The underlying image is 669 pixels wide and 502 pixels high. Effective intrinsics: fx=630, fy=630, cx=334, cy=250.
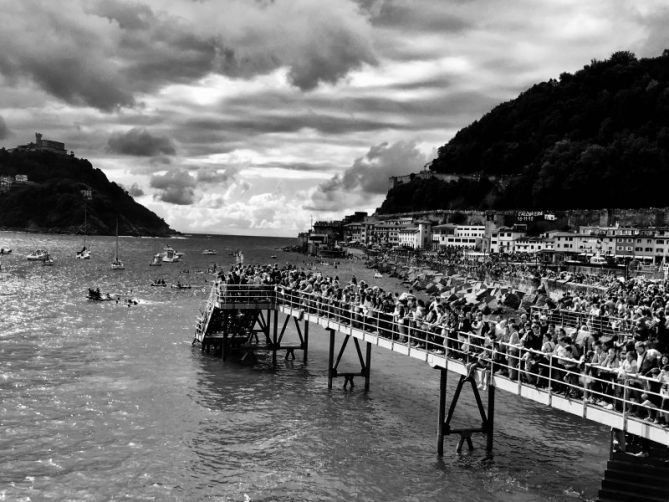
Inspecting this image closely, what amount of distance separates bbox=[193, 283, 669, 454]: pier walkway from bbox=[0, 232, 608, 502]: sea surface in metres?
1.76

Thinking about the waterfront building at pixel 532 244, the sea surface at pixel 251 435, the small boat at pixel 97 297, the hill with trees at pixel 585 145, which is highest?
the hill with trees at pixel 585 145

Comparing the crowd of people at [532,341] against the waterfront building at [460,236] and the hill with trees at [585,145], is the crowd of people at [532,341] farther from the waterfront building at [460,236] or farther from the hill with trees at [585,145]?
the waterfront building at [460,236]

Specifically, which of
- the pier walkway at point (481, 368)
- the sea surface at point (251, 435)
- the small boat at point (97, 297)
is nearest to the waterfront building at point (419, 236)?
the small boat at point (97, 297)

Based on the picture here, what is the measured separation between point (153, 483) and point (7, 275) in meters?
92.7

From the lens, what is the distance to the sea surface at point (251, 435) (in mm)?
20000

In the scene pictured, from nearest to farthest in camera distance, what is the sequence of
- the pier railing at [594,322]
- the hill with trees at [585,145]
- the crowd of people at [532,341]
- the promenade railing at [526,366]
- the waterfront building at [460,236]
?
the promenade railing at [526,366], the crowd of people at [532,341], the pier railing at [594,322], the hill with trees at [585,145], the waterfront building at [460,236]

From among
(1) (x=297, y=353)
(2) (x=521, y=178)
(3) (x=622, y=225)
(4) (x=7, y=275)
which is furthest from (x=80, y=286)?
(2) (x=521, y=178)

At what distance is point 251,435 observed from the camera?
24.5 meters

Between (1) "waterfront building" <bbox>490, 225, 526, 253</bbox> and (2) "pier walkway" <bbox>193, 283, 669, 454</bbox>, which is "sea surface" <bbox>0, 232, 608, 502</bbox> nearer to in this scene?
(2) "pier walkway" <bbox>193, 283, 669, 454</bbox>

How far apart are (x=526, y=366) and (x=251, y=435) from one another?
11.2 metres

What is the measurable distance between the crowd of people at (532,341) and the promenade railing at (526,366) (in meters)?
0.03

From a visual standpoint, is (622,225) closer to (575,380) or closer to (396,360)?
(396,360)

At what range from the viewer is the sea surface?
65.6ft

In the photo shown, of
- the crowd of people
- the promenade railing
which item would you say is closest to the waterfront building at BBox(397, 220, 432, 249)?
the crowd of people
